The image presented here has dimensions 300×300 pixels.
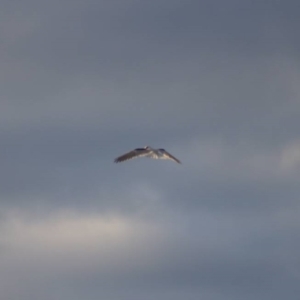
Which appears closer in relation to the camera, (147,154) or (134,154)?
(147,154)

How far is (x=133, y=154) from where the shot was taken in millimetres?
116938

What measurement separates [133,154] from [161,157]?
730 centimetres

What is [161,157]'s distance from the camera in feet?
362
